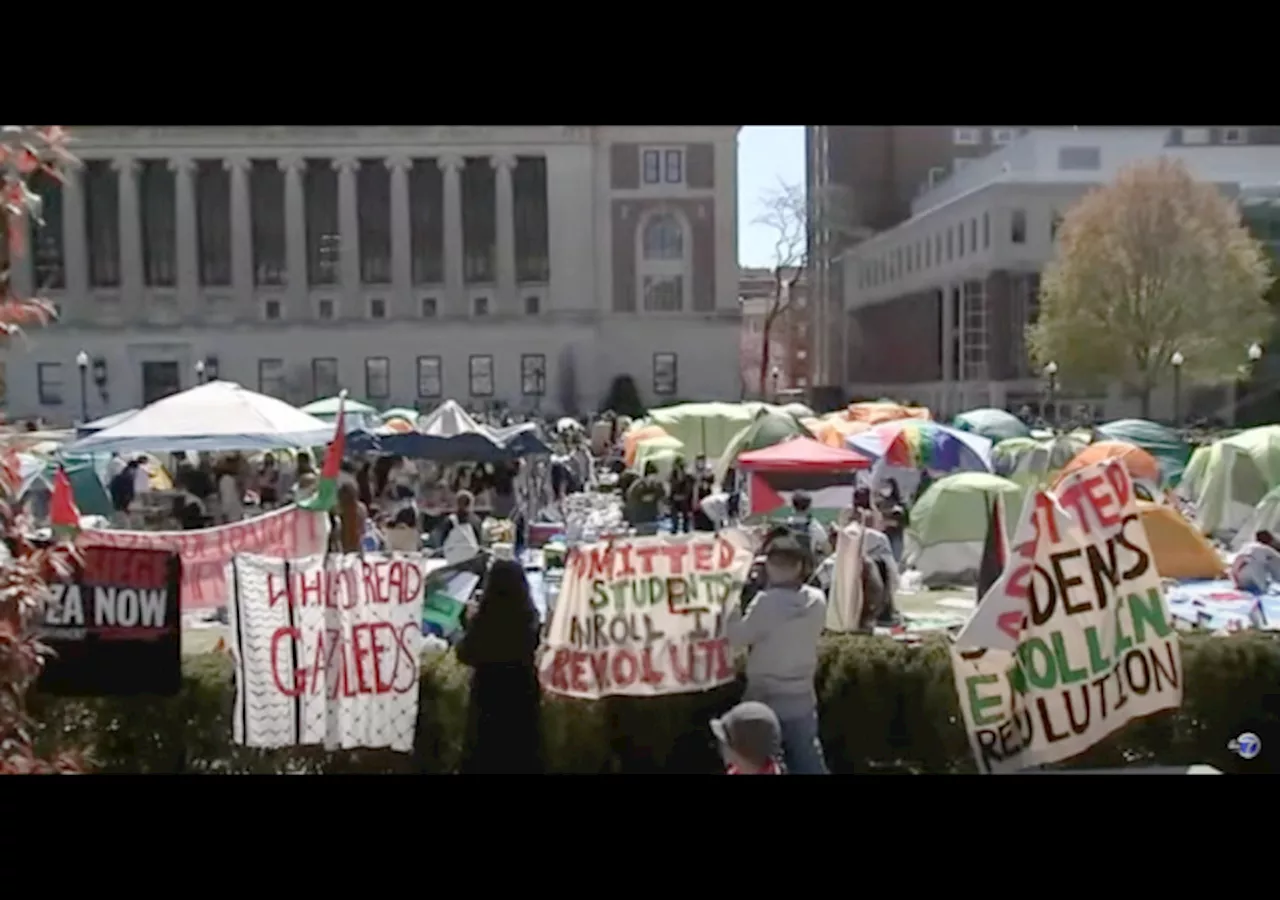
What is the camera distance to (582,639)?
22.1ft

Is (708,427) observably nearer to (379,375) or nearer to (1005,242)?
(1005,242)

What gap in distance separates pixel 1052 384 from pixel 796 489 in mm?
32628

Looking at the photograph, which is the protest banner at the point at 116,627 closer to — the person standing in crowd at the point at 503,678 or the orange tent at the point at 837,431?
the person standing in crowd at the point at 503,678

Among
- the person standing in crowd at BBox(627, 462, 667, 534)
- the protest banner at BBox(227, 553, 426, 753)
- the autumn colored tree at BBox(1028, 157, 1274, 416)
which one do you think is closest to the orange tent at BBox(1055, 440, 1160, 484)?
the person standing in crowd at BBox(627, 462, 667, 534)

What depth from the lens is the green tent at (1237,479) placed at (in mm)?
17797

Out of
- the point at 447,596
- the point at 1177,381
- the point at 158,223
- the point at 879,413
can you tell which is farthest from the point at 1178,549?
the point at 158,223

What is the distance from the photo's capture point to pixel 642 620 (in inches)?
265

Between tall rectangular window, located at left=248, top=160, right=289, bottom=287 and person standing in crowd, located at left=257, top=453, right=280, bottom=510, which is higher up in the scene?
tall rectangular window, located at left=248, top=160, right=289, bottom=287

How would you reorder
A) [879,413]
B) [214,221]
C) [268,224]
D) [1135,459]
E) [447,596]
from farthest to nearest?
[268,224]
[214,221]
[879,413]
[1135,459]
[447,596]

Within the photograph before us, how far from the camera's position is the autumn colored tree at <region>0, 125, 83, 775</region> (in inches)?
177

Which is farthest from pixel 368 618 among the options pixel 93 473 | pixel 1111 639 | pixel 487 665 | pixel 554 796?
pixel 93 473

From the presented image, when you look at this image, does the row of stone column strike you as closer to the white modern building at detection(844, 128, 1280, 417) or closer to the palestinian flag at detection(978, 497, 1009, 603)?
the white modern building at detection(844, 128, 1280, 417)

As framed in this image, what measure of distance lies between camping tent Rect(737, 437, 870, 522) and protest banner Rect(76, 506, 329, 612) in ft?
23.4

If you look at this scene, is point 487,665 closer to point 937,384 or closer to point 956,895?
point 956,895
